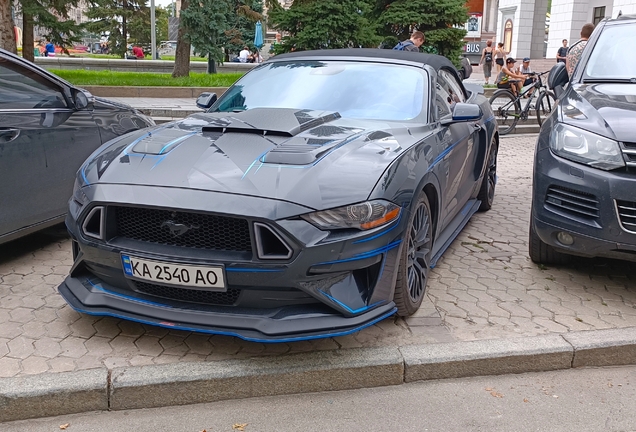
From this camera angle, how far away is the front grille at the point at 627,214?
12.7 ft

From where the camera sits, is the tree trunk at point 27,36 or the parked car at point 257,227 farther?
the tree trunk at point 27,36

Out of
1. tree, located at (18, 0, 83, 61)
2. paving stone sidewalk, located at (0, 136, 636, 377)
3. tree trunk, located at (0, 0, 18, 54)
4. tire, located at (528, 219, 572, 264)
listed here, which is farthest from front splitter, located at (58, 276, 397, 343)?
tree, located at (18, 0, 83, 61)

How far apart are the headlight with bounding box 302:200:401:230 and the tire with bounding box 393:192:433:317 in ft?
0.99

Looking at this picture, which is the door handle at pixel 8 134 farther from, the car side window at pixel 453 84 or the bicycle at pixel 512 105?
the bicycle at pixel 512 105

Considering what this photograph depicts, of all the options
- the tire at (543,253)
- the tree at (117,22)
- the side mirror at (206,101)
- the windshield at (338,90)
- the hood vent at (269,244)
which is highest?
the tree at (117,22)

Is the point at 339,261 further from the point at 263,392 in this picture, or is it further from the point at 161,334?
the point at 161,334

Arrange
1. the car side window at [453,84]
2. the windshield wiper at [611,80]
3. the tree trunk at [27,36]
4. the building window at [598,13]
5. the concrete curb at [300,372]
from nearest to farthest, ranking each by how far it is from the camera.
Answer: the concrete curb at [300,372] < the windshield wiper at [611,80] < the car side window at [453,84] < the tree trunk at [27,36] < the building window at [598,13]

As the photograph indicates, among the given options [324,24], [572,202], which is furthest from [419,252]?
[324,24]

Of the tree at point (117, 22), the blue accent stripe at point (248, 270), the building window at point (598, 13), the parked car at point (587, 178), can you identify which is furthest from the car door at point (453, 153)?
the tree at point (117, 22)

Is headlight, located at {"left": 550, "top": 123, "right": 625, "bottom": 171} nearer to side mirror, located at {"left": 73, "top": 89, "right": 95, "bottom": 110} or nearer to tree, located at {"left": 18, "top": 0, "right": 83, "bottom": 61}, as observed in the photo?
side mirror, located at {"left": 73, "top": 89, "right": 95, "bottom": 110}

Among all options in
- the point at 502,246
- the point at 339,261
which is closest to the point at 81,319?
the point at 339,261

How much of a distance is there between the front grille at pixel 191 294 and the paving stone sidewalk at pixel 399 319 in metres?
0.34

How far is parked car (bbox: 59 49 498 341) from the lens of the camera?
10.1 ft

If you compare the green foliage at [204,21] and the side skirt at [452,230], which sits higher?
the green foliage at [204,21]
